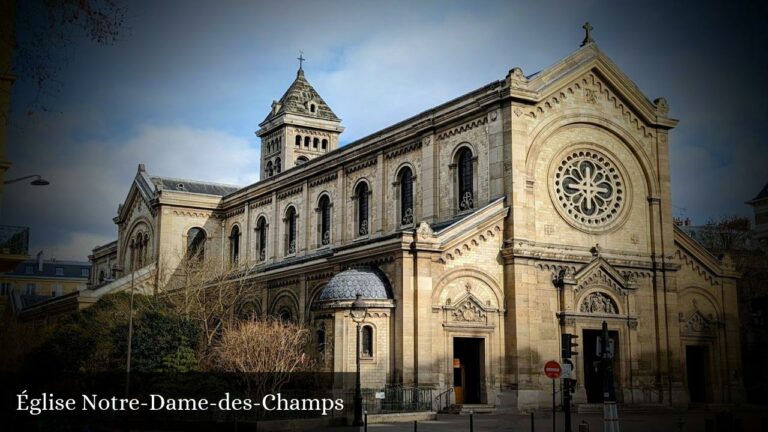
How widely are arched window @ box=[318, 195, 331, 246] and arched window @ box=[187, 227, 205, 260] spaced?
49.5 ft

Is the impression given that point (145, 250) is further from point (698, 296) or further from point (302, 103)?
point (698, 296)

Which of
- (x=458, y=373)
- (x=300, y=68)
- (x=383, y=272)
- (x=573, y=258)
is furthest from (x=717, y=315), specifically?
(x=300, y=68)

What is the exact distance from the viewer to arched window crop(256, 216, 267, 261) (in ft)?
205

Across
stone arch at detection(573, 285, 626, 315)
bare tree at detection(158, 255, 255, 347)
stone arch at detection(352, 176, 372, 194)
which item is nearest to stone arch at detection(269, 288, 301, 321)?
bare tree at detection(158, 255, 255, 347)

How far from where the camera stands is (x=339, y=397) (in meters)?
37.3

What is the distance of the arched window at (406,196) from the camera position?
47.3m

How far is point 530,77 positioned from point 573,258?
31.1ft

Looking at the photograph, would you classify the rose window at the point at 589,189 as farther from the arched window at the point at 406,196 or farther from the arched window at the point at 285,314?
the arched window at the point at 285,314

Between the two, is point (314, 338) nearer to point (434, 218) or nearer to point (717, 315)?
point (434, 218)

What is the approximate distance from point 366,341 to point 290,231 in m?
22.0

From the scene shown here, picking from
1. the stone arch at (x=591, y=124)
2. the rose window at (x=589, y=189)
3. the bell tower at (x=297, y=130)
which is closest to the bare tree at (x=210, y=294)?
the stone arch at (x=591, y=124)

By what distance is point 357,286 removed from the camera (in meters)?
39.1

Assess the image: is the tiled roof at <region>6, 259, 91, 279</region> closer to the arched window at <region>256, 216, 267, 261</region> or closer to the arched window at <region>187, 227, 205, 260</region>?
the arched window at <region>187, 227, 205, 260</region>

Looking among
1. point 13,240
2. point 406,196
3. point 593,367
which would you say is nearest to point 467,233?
point 406,196
